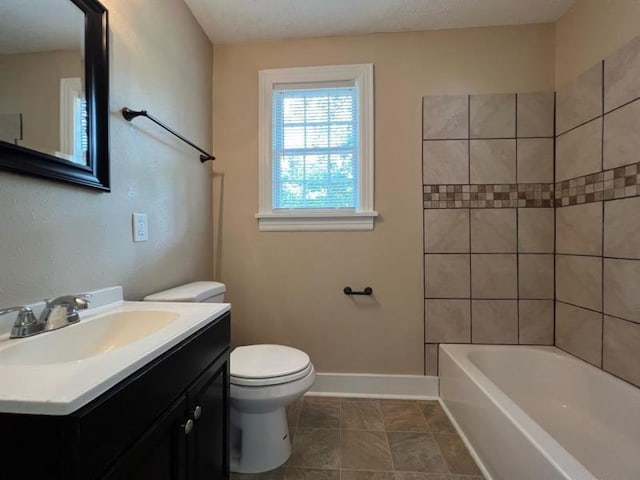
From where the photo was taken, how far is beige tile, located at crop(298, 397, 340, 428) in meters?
1.66

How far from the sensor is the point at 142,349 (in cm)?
68

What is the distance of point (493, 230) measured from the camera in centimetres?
190

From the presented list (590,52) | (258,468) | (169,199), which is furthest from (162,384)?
(590,52)

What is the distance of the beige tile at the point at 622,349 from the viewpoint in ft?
4.46

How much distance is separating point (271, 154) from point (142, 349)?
155 centimetres

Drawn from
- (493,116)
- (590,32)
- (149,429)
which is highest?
(590,32)

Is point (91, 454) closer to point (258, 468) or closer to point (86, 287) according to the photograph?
point (86, 287)

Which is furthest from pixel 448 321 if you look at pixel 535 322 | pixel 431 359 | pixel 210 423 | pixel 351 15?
pixel 351 15

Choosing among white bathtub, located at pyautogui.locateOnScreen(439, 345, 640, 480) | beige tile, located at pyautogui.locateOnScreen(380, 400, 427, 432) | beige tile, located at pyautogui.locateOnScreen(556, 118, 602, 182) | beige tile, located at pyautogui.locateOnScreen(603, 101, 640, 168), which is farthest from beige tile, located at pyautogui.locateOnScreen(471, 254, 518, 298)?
beige tile, located at pyautogui.locateOnScreen(380, 400, 427, 432)

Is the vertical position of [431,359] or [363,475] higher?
[431,359]

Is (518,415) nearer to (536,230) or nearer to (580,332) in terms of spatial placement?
(580,332)

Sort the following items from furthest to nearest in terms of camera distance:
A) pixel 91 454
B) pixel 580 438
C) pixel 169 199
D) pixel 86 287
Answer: pixel 169 199, pixel 580 438, pixel 86 287, pixel 91 454

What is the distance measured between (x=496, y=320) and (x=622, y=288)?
65 cm

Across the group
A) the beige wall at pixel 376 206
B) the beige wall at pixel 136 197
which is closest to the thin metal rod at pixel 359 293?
the beige wall at pixel 376 206
